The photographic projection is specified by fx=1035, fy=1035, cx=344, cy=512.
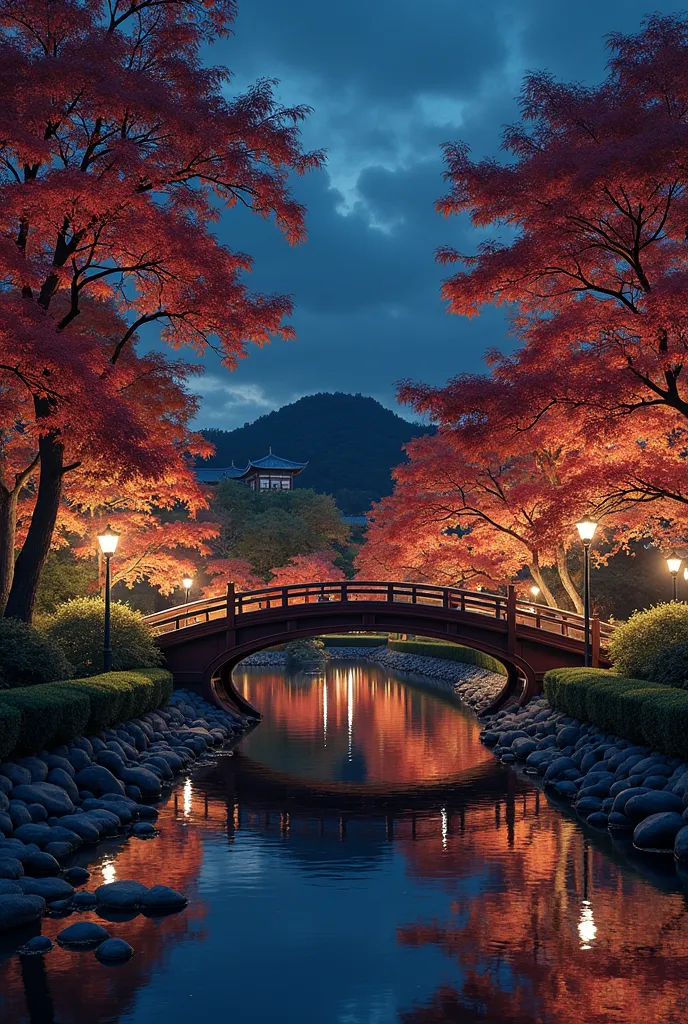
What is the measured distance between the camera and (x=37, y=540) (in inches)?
819

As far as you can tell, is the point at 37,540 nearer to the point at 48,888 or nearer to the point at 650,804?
the point at 48,888

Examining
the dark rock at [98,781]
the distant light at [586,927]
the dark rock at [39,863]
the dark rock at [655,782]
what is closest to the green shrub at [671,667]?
the dark rock at [655,782]

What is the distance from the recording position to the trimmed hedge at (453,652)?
4266 centimetres

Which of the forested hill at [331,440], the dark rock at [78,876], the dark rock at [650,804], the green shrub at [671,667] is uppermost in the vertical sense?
the forested hill at [331,440]

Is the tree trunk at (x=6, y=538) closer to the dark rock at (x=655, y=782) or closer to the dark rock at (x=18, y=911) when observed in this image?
the dark rock at (x=18, y=911)

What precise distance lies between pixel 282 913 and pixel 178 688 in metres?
19.0

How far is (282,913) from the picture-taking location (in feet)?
33.3

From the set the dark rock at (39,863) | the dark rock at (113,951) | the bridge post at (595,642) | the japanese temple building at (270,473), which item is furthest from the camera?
the japanese temple building at (270,473)

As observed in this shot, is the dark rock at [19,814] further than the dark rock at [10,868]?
Yes

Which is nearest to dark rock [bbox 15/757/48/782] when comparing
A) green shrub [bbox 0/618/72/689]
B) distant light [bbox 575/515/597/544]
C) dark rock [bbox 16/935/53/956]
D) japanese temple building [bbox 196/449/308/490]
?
green shrub [bbox 0/618/72/689]

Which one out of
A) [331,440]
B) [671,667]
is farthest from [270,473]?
[671,667]

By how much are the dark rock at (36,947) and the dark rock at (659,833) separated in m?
7.43

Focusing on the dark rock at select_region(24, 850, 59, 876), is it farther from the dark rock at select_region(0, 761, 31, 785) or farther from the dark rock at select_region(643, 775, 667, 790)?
the dark rock at select_region(643, 775, 667, 790)

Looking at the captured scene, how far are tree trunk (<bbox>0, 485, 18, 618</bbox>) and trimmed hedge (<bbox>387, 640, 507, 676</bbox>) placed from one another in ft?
70.2
